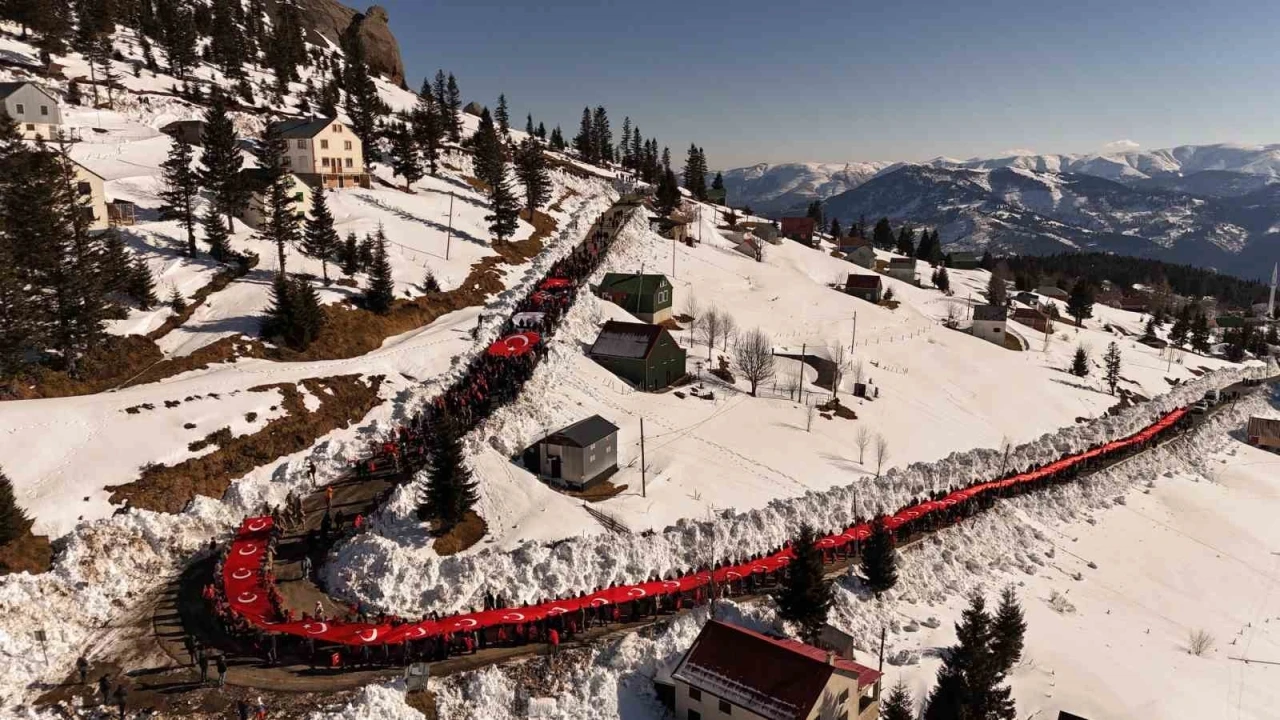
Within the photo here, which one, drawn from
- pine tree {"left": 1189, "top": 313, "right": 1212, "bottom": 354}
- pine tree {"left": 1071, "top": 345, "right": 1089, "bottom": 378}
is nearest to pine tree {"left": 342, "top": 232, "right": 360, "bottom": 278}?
pine tree {"left": 1071, "top": 345, "right": 1089, "bottom": 378}

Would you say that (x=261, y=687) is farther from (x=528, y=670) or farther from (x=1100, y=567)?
(x=1100, y=567)

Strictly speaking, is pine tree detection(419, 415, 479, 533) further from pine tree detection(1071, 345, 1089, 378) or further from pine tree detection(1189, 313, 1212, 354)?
pine tree detection(1189, 313, 1212, 354)

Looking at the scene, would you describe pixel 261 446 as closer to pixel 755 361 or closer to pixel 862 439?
pixel 755 361

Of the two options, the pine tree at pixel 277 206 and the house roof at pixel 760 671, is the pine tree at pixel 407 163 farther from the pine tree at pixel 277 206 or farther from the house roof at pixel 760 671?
the house roof at pixel 760 671

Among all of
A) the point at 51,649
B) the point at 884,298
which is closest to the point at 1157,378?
the point at 884,298

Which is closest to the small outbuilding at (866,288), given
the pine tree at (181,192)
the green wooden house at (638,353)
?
the green wooden house at (638,353)
